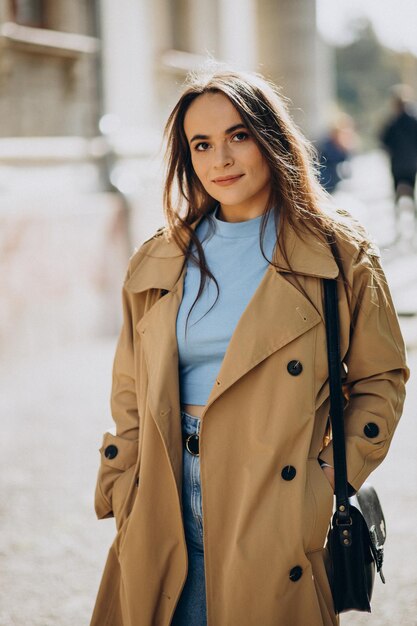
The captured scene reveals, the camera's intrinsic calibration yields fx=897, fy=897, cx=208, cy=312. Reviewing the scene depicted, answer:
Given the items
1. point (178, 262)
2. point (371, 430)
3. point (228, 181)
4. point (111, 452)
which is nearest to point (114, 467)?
point (111, 452)

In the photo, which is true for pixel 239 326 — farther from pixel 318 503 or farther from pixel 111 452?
pixel 111 452

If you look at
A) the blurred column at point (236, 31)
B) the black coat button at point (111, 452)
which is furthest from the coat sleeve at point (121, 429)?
the blurred column at point (236, 31)

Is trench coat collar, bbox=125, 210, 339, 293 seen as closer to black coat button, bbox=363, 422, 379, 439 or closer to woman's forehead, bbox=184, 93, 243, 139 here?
woman's forehead, bbox=184, 93, 243, 139

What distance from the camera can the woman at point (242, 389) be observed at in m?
2.40

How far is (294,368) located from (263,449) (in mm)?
232

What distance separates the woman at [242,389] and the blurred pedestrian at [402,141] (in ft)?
37.5

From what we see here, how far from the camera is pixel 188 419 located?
2562mm

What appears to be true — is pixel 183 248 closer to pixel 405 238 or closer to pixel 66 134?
pixel 66 134

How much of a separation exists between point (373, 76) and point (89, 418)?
273ft

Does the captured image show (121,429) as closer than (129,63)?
Yes

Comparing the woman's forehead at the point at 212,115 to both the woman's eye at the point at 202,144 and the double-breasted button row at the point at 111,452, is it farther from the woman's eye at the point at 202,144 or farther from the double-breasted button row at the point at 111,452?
the double-breasted button row at the point at 111,452

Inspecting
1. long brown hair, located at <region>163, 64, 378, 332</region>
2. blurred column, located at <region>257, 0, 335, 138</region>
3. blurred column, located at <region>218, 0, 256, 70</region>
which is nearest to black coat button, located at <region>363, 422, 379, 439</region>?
long brown hair, located at <region>163, 64, 378, 332</region>

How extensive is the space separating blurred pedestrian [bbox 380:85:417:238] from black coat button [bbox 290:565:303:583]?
469 inches

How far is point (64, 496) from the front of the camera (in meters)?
5.11
